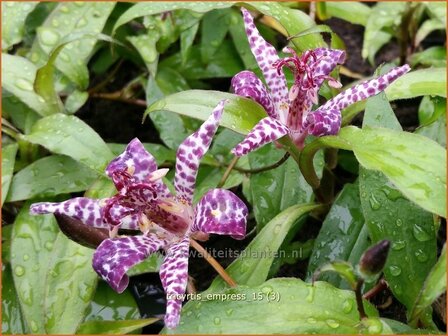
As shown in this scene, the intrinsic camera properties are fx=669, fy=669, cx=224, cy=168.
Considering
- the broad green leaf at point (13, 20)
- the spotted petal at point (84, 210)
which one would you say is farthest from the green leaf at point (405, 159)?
the broad green leaf at point (13, 20)

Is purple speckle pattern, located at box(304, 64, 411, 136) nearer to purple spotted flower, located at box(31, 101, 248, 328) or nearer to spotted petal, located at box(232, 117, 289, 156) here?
spotted petal, located at box(232, 117, 289, 156)

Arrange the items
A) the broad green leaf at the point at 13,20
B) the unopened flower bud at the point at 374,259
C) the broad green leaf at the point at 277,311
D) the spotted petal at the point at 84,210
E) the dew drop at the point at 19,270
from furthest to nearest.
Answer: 1. the broad green leaf at the point at 13,20
2. the dew drop at the point at 19,270
3. the spotted petal at the point at 84,210
4. the broad green leaf at the point at 277,311
5. the unopened flower bud at the point at 374,259

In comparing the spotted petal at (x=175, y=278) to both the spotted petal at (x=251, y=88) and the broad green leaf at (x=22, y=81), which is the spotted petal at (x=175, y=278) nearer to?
the spotted petal at (x=251, y=88)

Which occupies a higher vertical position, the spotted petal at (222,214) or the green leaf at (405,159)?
the green leaf at (405,159)

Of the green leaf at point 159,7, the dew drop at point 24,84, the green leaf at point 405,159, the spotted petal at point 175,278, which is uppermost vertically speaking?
the green leaf at point 159,7

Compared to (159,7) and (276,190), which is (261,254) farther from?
(159,7)

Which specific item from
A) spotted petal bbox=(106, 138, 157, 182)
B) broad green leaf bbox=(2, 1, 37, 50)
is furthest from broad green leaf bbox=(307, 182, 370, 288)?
broad green leaf bbox=(2, 1, 37, 50)
